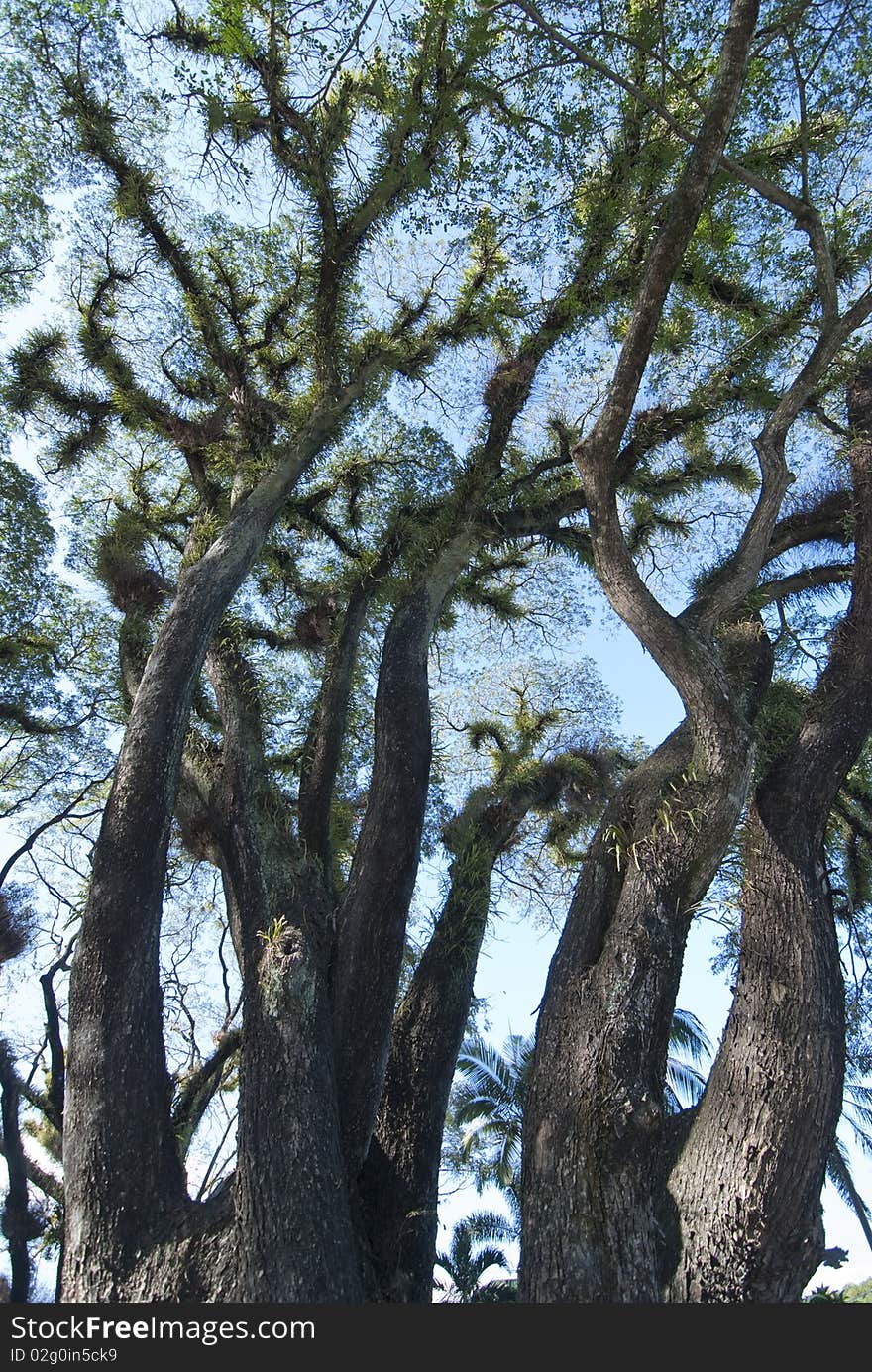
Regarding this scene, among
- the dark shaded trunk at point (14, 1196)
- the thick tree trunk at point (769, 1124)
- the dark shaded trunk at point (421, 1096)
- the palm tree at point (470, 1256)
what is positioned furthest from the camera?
the palm tree at point (470, 1256)

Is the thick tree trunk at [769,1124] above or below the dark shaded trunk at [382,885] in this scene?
below

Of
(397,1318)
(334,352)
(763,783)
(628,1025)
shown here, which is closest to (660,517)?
(334,352)

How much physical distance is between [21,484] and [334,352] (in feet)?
12.4

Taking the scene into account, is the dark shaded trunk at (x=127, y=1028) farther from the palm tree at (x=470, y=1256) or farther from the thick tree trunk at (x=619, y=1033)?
the palm tree at (x=470, y=1256)

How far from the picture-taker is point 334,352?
7020mm

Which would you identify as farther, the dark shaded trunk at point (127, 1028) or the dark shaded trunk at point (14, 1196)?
the dark shaded trunk at point (14, 1196)

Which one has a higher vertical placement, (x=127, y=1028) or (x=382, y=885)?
(x=382, y=885)

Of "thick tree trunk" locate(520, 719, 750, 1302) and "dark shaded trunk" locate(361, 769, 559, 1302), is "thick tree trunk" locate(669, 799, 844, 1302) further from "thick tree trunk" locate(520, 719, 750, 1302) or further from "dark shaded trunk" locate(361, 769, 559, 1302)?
"dark shaded trunk" locate(361, 769, 559, 1302)

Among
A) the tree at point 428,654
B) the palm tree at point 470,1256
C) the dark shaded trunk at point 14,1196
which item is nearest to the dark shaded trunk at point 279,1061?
the tree at point 428,654

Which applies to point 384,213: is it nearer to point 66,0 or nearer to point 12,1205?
point 66,0

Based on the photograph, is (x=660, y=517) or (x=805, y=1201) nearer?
(x=805, y=1201)

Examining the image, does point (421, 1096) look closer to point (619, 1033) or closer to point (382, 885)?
point (382, 885)

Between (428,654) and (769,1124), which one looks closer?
(769,1124)

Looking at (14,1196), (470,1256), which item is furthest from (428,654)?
(470,1256)
